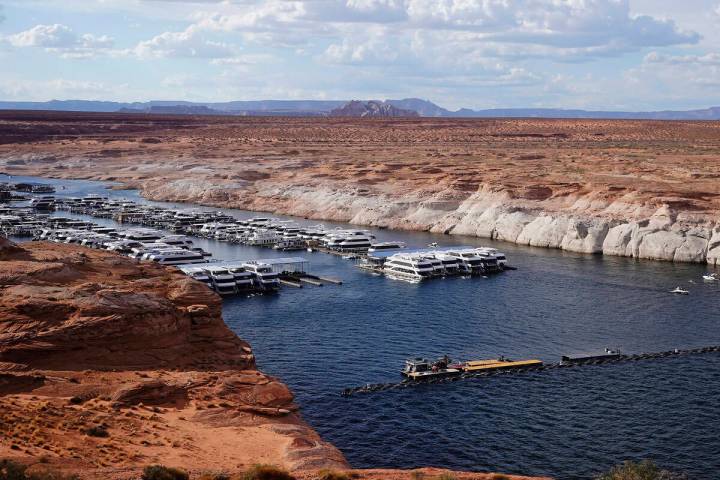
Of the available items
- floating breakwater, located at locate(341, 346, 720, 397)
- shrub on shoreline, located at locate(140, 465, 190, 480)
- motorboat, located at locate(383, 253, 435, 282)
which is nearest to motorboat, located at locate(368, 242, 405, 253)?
motorboat, located at locate(383, 253, 435, 282)

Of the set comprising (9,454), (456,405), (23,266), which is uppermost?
(23,266)

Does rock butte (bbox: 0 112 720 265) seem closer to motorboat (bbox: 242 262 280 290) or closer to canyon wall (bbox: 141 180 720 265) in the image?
canyon wall (bbox: 141 180 720 265)

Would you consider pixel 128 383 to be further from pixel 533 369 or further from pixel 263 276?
pixel 263 276

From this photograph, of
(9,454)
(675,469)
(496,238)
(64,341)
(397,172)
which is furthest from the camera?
(397,172)

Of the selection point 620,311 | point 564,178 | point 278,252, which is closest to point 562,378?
point 620,311

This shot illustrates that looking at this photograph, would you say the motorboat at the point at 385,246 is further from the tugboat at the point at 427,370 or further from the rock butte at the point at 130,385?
the rock butte at the point at 130,385

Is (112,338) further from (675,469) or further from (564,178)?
(564,178)
